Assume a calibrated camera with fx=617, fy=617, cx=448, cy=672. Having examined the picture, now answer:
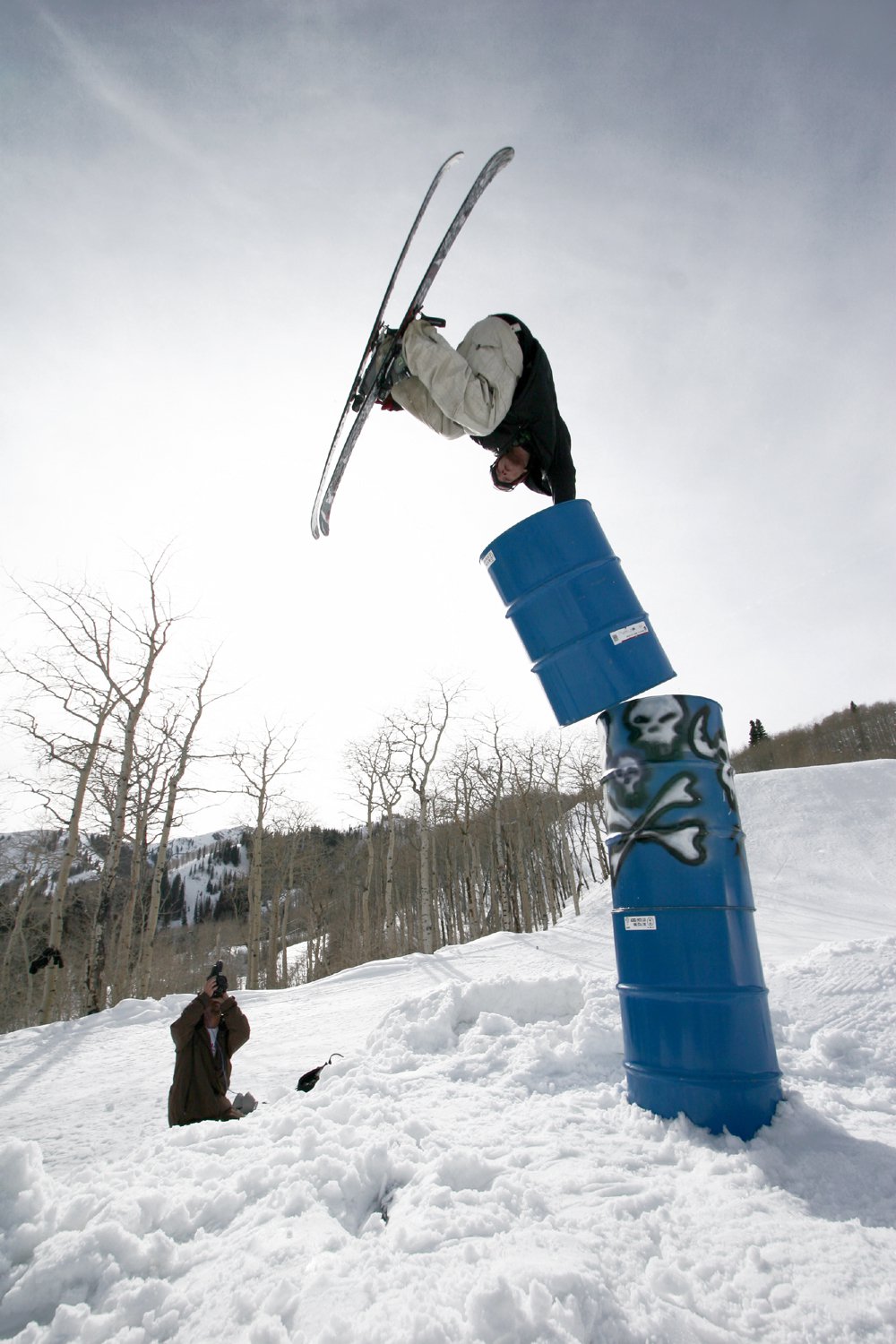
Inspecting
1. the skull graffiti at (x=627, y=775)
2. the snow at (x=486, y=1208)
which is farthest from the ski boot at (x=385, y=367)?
the snow at (x=486, y=1208)

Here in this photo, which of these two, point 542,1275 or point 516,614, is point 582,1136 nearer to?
point 542,1275

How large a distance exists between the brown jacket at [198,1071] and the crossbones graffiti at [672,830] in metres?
3.28

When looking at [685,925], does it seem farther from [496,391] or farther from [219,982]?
[219,982]

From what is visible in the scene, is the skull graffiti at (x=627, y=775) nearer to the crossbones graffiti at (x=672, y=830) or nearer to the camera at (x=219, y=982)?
the crossbones graffiti at (x=672, y=830)

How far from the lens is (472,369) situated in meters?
3.07

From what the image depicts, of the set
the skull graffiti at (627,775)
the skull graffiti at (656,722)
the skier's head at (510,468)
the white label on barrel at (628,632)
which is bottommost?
the skull graffiti at (627,775)

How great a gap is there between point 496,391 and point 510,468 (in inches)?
19.8

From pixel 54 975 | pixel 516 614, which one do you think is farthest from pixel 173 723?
pixel 516 614

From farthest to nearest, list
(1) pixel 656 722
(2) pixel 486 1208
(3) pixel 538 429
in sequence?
(3) pixel 538 429 → (1) pixel 656 722 → (2) pixel 486 1208

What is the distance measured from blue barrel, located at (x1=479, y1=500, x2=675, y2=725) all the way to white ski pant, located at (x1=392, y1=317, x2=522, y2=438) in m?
0.58

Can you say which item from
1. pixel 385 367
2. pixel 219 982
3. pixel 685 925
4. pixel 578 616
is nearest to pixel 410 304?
pixel 385 367

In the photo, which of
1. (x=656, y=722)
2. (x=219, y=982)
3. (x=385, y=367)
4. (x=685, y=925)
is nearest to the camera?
(x=685, y=925)

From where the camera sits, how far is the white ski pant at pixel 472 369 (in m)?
3.02

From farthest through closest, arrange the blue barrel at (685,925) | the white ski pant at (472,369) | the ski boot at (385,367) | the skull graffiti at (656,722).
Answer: the ski boot at (385,367) < the white ski pant at (472,369) < the skull graffiti at (656,722) < the blue barrel at (685,925)
